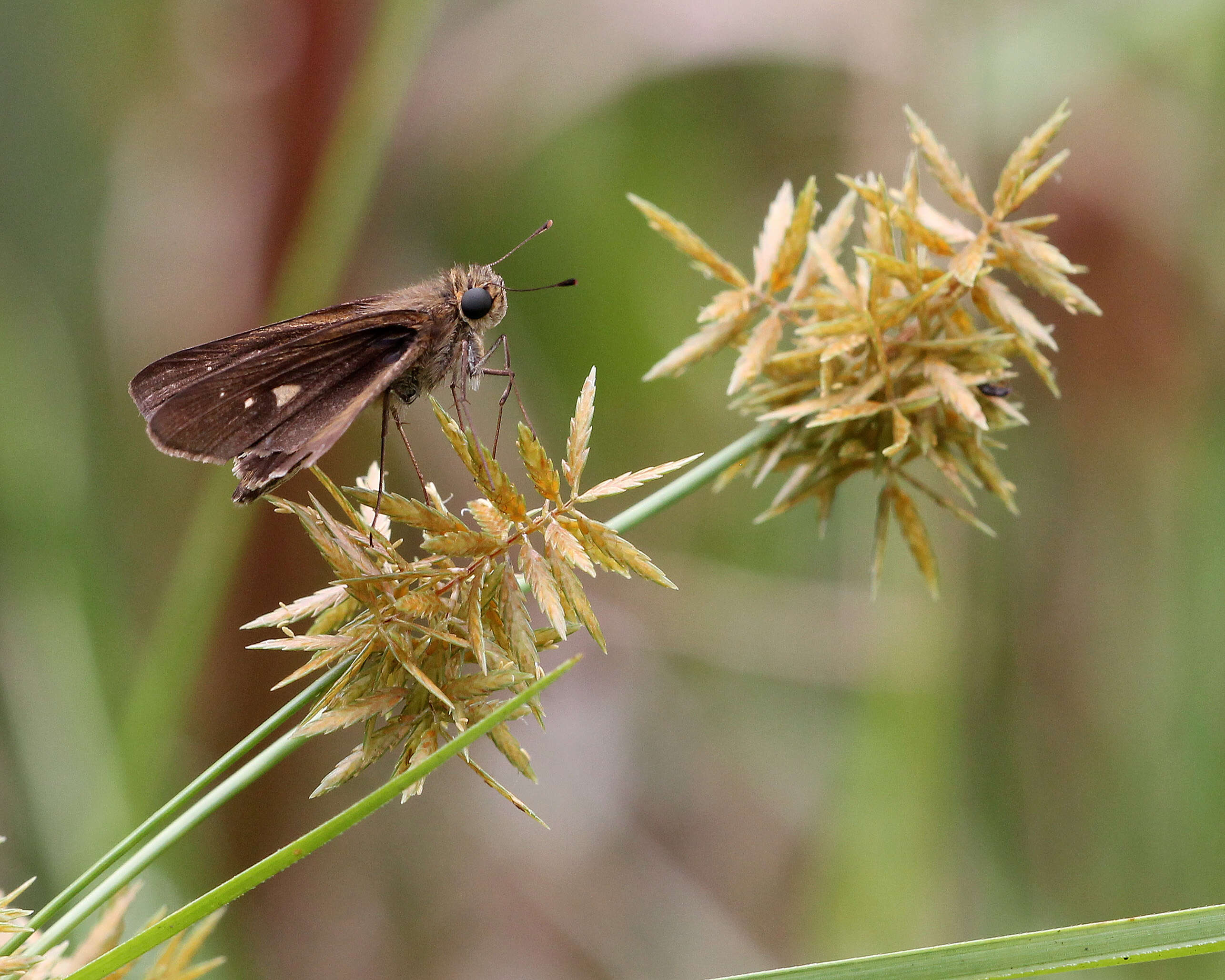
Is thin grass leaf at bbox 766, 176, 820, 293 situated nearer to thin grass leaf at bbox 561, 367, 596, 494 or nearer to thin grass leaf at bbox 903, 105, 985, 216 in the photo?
thin grass leaf at bbox 903, 105, 985, 216

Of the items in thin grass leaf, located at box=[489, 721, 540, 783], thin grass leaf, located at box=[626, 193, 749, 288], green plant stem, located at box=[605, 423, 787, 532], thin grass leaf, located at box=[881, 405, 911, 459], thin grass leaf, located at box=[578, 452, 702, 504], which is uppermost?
thin grass leaf, located at box=[626, 193, 749, 288]

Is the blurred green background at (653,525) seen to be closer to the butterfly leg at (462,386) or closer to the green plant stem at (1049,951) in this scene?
the butterfly leg at (462,386)

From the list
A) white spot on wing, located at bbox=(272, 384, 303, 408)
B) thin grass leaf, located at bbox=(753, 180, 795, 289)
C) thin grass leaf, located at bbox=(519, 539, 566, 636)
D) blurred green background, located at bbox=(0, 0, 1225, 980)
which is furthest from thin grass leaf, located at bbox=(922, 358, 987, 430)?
blurred green background, located at bbox=(0, 0, 1225, 980)

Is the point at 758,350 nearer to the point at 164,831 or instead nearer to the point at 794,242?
the point at 794,242

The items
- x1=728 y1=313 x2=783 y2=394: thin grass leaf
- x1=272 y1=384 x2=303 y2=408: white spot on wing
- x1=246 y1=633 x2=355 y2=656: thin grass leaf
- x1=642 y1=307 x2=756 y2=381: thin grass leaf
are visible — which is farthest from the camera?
x1=272 y1=384 x2=303 y2=408: white spot on wing

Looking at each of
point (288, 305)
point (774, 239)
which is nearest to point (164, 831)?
point (774, 239)

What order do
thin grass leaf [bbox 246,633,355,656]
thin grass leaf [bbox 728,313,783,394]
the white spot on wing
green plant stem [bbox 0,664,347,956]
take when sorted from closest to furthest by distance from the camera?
green plant stem [bbox 0,664,347,956] → thin grass leaf [bbox 246,633,355,656] → thin grass leaf [bbox 728,313,783,394] → the white spot on wing

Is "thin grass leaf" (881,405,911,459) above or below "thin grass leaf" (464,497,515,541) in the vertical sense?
below

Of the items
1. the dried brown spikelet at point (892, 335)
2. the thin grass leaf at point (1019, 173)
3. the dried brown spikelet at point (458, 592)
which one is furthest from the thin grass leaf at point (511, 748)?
the thin grass leaf at point (1019, 173)
